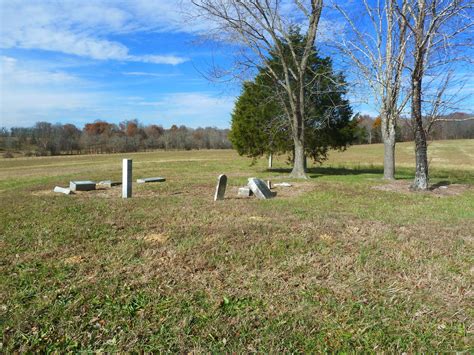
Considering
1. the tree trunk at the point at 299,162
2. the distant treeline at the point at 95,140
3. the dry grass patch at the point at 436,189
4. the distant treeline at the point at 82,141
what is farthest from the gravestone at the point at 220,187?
the distant treeline at the point at 82,141

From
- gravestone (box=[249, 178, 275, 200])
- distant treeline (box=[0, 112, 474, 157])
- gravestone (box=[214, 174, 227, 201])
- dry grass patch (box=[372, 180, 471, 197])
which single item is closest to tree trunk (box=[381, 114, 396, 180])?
dry grass patch (box=[372, 180, 471, 197])

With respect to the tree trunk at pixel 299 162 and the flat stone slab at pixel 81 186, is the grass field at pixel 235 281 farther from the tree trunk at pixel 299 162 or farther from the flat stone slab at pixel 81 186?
the tree trunk at pixel 299 162

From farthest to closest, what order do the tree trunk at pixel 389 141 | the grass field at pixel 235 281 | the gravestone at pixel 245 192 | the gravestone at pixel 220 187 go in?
the tree trunk at pixel 389 141, the gravestone at pixel 245 192, the gravestone at pixel 220 187, the grass field at pixel 235 281

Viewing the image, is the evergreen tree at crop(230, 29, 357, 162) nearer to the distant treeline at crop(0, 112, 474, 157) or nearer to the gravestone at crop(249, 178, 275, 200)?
the gravestone at crop(249, 178, 275, 200)

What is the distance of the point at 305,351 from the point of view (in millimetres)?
2625

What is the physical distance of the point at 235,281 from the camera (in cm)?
378

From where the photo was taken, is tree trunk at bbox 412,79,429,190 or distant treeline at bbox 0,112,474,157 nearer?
tree trunk at bbox 412,79,429,190

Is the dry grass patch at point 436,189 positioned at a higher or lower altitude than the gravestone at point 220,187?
lower

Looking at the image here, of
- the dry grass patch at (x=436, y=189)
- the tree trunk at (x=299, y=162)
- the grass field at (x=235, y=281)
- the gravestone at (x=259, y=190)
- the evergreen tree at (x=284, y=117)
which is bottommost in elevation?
the grass field at (x=235, y=281)

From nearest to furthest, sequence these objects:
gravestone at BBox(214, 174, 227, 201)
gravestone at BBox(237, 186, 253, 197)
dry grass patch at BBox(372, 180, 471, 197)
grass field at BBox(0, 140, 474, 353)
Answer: grass field at BBox(0, 140, 474, 353) < gravestone at BBox(214, 174, 227, 201) < gravestone at BBox(237, 186, 253, 197) < dry grass patch at BBox(372, 180, 471, 197)

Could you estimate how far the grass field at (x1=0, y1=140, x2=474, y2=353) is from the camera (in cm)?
280

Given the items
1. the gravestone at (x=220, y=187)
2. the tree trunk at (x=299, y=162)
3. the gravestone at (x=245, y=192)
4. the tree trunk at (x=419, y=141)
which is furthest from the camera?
the tree trunk at (x=299, y=162)

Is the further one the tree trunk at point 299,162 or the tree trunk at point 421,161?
the tree trunk at point 299,162

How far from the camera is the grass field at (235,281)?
280 centimetres
